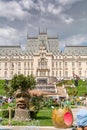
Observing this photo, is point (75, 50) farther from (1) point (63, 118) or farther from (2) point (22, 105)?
(1) point (63, 118)

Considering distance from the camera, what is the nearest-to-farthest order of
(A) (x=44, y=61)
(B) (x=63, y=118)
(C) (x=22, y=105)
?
(B) (x=63, y=118), (C) (x=22, y=105), (A) (x=44, y=61)

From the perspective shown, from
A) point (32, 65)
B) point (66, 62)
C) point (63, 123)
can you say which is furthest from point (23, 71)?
point (63, 123)

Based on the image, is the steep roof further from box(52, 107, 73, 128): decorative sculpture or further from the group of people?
the group of people

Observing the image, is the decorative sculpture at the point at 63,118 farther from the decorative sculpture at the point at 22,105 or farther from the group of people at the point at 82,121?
the group of people at the point at 82,121

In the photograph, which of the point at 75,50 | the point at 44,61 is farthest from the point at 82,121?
the point at 75,50

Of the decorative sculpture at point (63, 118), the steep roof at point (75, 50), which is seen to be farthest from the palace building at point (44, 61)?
the decorative sculpture at point (63, 118)

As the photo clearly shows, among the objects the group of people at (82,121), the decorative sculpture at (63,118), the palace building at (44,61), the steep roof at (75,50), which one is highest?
the steep roof at (75,50)

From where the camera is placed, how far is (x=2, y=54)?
104500mm

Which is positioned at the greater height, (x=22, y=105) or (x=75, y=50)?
(x=75, y=50)

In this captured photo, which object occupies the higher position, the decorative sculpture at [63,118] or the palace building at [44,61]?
the palace building at [44,61]

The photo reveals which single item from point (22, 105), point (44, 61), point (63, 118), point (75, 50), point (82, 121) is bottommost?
point (63, 118)

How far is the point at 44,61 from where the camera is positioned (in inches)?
3952

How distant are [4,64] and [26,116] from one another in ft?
289

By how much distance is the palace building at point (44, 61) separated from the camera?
10050 centimetres
